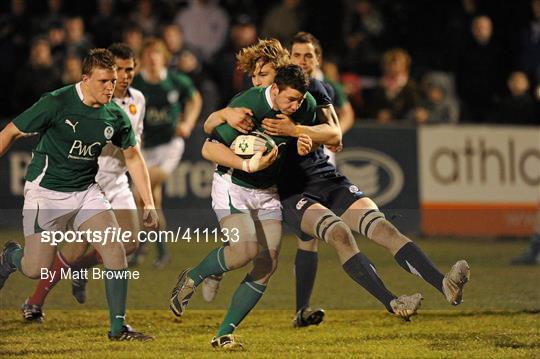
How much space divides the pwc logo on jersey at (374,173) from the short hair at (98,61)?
6.44 meters

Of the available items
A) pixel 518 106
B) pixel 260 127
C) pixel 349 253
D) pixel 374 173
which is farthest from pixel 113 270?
pixel 518 106

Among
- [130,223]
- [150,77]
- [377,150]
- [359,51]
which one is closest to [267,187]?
[130,223]

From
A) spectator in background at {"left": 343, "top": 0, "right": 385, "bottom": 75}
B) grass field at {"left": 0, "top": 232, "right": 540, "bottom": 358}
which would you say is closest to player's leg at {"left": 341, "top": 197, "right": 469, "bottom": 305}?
grass field at {"left": 0, "top": 232, "right": 540, "bottom": 358}

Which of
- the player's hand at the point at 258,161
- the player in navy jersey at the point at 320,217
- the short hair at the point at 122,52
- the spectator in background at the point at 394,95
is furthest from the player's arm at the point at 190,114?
the player's hand at the point at 258,161

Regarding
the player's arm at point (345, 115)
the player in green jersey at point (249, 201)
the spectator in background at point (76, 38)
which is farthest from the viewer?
the spectator in background at point (76, 38)

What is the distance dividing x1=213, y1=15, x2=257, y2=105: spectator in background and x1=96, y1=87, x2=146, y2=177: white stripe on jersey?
4.91 metres

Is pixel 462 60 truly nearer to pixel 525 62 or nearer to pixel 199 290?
pixel 525 62

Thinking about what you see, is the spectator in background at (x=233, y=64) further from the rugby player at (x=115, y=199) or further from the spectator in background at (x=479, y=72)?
the rugby player at (x=115, y=199)

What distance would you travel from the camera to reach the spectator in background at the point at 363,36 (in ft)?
51.6

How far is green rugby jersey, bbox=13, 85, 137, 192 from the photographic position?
803cm

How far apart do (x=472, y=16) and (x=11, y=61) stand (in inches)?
242

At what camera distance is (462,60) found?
15.5 m

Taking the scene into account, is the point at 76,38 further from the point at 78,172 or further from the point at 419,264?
the point at 419,264

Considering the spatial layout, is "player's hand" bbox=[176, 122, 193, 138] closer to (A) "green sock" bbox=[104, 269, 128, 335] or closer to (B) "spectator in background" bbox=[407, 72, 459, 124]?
(B) "spectator in background" bbox=[407, 72, 459, 124]
